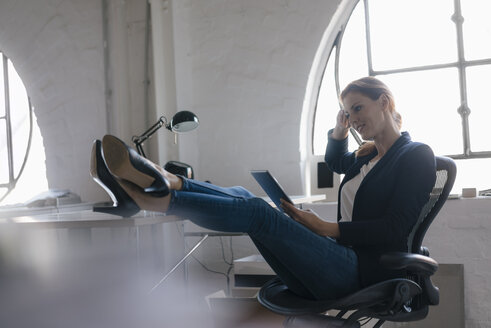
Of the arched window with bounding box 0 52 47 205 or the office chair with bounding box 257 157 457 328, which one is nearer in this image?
the office chair with bounding box 257 157 457 328

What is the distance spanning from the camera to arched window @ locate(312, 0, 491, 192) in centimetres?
325

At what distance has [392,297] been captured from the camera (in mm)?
1375

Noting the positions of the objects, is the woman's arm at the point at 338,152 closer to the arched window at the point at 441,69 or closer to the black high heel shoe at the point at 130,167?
the black high heel shoe at the point at 130,167

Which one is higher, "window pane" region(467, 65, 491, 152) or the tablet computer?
"window pane" region(467, 65, 491, 152)

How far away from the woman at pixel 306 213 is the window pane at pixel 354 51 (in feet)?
6.49

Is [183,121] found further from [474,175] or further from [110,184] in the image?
[474,175]

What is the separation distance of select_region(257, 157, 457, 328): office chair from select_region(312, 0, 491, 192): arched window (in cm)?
189

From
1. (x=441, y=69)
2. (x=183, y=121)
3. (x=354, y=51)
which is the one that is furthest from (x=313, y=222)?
(x=354, y=51)

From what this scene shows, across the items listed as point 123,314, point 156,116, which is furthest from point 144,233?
point 123,314

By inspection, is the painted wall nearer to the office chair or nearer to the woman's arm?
the woman's arm

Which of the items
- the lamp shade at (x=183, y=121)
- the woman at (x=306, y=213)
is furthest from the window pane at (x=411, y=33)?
the woman at (x=306, y=213)

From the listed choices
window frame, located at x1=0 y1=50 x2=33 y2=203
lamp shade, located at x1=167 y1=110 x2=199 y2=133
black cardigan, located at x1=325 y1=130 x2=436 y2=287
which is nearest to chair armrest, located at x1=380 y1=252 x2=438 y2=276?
black cardigan, located at x1=325 y1=130 x2=436 y2=287

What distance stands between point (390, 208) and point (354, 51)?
2274mm

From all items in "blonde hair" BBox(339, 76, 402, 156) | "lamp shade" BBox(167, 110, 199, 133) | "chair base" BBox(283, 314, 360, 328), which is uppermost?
"lamp shade" BBox(167, 110, 199, 133)
